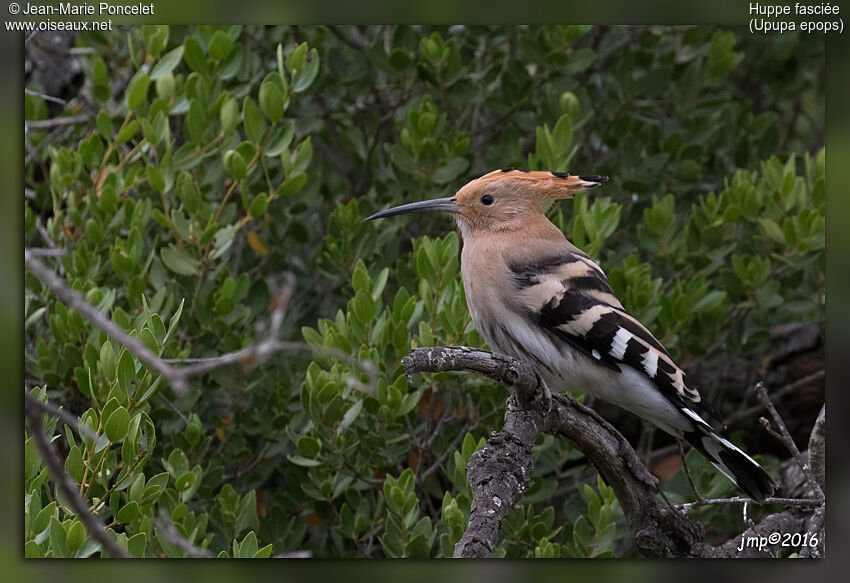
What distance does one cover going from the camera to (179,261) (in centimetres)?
235

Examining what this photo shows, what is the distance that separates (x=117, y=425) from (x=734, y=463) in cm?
131

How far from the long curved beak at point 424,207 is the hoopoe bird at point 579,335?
0.06 meters

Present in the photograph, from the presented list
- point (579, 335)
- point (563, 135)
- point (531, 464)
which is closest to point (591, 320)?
point (579, 335)

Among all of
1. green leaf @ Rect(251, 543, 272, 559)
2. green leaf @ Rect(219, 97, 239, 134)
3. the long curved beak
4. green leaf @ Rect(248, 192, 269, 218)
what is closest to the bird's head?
the long curved beak

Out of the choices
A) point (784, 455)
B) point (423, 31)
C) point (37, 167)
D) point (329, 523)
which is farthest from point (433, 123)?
point (784, 455)

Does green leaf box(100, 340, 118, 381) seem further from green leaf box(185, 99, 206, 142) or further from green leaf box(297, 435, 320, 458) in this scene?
green leaf box(185, 99, 206, 142)

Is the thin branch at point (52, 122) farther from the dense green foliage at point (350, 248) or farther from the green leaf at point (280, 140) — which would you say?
the green leaf at point (280, 140)

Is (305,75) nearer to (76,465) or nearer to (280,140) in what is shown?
(280,140)

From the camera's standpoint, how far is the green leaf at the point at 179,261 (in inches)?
91.7

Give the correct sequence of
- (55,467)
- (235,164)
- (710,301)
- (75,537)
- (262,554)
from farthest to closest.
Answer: (710,301) < (235,164) < (262,554) < (75,537) < (55,467)

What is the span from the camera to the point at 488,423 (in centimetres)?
255

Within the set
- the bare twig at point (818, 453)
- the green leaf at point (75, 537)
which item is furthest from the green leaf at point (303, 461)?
the bare twig at point (818, 453)

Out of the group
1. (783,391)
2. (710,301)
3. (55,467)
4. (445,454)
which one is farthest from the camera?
(783,391)

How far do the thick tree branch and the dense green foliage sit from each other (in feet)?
0.33
